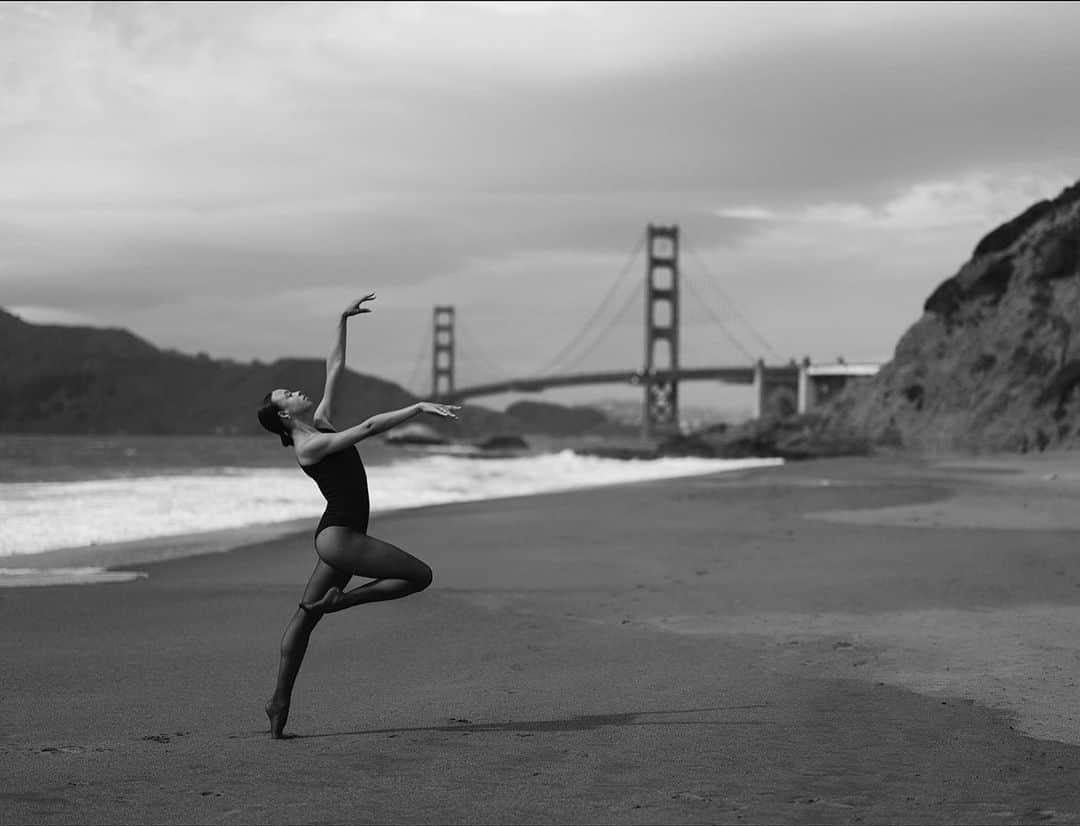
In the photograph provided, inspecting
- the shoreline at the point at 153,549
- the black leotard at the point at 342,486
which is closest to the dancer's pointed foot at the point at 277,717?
the black leotard at the point at 342,486

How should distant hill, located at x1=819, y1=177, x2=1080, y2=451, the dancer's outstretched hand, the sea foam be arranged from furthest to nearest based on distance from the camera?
distant hill, located at x1=819, y1=177, x2=1080, y2=451 → the sea foam → the dancer's outstretched hand

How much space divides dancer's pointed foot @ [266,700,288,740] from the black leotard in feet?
2.09

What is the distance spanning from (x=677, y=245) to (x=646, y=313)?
8.98 meters

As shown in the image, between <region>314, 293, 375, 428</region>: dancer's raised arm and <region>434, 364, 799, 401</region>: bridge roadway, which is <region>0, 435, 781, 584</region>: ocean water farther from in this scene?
<region>434, 364, 799, 401</region>: bridge roadway

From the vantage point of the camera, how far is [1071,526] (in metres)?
12.7

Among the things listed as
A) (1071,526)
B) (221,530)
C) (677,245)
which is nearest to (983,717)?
(1071,526)

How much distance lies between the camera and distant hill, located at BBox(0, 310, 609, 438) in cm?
9581

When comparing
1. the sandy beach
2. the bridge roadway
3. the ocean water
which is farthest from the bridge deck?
the sandy beach

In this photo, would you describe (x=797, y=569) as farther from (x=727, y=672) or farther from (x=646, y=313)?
(x=646, y=313)

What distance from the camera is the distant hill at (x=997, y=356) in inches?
1409

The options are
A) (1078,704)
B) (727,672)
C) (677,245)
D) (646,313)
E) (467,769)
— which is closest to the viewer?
(467,769)

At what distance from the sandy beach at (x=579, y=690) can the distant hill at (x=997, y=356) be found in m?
25.4

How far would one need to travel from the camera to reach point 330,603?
16.1 feet

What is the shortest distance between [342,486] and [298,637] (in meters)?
0.62
